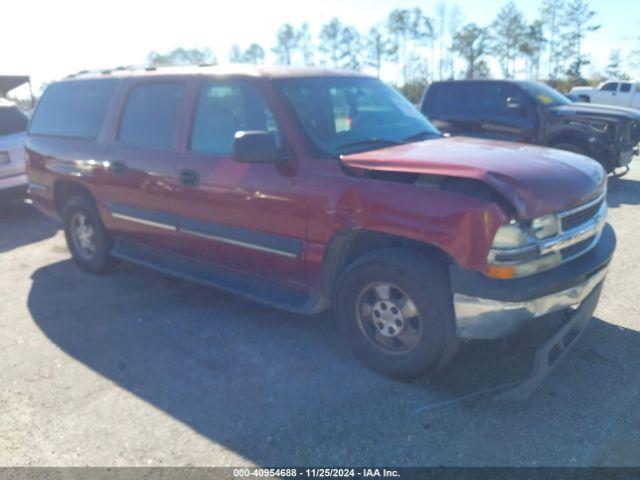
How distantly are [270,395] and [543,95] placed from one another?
899cm

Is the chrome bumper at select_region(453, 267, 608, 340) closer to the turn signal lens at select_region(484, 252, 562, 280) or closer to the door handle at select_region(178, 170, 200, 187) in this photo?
the turn signal lens at select_region(484, 252, 562, 280)

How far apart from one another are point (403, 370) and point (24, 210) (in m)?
8.14

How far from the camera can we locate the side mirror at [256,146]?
11.6 ft

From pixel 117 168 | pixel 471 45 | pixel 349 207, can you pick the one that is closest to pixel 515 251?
pixel 349 207

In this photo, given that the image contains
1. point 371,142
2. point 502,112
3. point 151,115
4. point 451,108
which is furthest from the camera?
point 451,108

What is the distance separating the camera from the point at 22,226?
8117mm

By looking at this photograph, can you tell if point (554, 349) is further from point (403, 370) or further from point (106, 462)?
point (106, 462)

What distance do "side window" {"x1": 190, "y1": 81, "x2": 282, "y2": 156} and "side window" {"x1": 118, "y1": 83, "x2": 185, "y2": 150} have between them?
11.9 inches

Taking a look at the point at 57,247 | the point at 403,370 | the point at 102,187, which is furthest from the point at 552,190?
the point at 57,247

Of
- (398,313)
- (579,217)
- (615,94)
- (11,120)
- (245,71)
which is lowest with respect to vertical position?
(615,94)

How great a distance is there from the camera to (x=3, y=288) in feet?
17.9

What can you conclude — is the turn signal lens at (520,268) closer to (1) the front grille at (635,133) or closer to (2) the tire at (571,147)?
(2) the tire at (571,147)

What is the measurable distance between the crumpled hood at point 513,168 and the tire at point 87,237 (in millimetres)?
3046

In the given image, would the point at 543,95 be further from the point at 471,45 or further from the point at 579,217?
the point at 471,45
